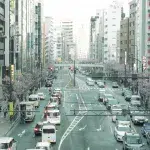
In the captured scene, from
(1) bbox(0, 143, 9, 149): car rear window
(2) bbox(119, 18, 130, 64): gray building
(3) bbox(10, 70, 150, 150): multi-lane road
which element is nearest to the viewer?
(1) bbox(0, 143, 9, 149): car rear window

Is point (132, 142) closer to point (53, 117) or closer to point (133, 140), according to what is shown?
point (133, 140)

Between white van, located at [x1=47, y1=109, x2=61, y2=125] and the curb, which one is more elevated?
white van, located at [x1=47, y1=109, x2=61, y2=125]

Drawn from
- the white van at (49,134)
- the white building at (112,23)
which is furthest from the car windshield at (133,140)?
the white building at (112,23)

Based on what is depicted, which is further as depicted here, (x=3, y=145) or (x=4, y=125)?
(x=4, y=125)

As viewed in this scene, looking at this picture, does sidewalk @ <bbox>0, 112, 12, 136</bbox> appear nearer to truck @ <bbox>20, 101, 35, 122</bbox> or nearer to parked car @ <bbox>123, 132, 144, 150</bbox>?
truck @ <bbox>20, 101, 35, 122</bbox>

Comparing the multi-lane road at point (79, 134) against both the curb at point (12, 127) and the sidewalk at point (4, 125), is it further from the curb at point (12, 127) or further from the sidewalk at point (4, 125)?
the sidewalk at point (4, 125)

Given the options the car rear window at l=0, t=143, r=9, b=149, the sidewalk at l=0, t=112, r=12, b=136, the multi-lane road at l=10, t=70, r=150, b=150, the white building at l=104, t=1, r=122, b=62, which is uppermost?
the white building at l=104, t=1, r=122, b=62

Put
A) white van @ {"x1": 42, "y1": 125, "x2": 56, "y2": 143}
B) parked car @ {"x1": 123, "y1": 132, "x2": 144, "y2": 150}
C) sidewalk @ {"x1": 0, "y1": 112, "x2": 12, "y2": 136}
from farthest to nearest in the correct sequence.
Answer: sidewalk @ {"x1": 0, "y1": 112, "x2": 12, "y2": 136} → white van @ {"x1": 42, "y1": 125, "x2": 56, "y2": 143} → parked car @ {"x1": 123, "y1": 132, "x2": 144, "y2": 150}

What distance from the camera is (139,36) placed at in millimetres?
102188

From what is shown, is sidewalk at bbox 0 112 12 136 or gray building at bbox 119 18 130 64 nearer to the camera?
sidewalk at bbox 0 112 12 136

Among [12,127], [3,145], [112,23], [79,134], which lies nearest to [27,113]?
[12,127]

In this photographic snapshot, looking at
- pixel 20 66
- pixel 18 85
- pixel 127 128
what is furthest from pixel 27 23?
pixel 127 128

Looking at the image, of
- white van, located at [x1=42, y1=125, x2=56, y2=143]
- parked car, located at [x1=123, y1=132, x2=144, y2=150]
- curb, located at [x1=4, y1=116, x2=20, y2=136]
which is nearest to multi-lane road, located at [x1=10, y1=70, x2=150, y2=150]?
curb, located at [x1=4, y1=116, x2=20, y2=136]

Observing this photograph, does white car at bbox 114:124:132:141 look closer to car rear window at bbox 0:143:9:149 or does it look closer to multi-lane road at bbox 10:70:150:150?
multi-lane road at bbox 10:70:150:150
